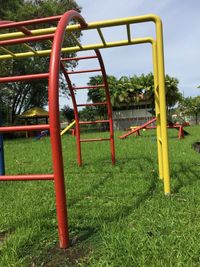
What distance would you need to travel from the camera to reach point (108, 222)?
2.69 m

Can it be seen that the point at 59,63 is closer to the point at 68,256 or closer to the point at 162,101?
the point at 68,256

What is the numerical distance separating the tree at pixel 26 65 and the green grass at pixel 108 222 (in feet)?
36.1

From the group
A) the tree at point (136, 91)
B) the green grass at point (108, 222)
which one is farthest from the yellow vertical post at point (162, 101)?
the tree at point (136, 91)

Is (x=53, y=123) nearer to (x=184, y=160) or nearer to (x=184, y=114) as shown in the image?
(x=184, y=160)

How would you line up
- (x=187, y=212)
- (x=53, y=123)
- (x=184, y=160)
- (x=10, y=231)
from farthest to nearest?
(x=184, y=160) < (x=187, y=212) < (x=10, y=231) < (x=53, y=123)

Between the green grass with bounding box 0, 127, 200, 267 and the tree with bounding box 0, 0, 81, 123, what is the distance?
1101 cm

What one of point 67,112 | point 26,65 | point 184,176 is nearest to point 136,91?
point 67,112

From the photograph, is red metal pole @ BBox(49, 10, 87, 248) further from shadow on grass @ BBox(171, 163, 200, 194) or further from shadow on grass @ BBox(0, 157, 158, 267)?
shadow on grass @ BBox(171, 163, 200, 194)

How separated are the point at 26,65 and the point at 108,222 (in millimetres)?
21559

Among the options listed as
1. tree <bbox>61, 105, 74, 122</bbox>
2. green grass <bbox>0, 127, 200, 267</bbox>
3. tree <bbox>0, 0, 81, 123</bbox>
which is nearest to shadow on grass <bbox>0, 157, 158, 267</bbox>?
green grass <bbox>0, 127, 200, 267</bbox>

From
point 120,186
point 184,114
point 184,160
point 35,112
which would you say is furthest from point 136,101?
point 120,186

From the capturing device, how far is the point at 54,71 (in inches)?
87.1

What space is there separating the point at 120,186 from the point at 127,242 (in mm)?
1858

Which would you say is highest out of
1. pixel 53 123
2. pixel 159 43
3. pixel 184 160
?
pixel 159 43
